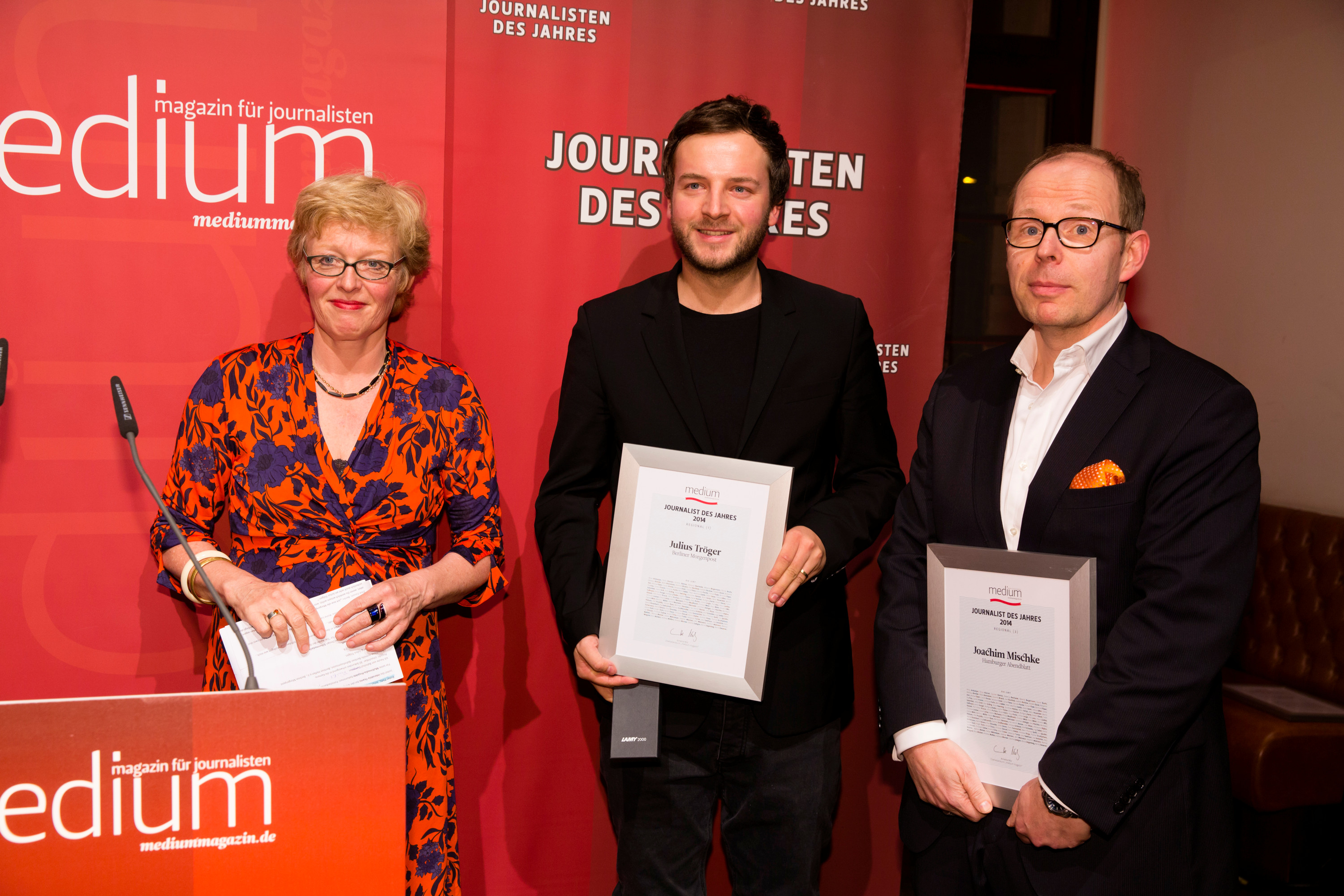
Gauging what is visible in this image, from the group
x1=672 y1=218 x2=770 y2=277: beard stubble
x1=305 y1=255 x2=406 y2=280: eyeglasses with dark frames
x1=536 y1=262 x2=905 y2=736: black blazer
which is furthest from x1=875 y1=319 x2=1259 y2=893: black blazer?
x1=305 y1=255 x2=406 y2=280: eyeglasses with dark frames

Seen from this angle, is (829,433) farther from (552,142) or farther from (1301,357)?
(1301,357)

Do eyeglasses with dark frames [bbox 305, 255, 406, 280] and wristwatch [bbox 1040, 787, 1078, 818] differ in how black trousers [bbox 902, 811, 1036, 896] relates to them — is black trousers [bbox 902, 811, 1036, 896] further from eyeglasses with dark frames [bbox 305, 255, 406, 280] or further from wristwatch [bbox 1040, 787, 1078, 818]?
eyeglasses with dark frames [bbox 305, 255, 406, 280]

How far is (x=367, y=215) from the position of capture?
2033mm

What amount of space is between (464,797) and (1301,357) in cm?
374

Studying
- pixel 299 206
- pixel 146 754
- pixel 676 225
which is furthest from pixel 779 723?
pixel 299 206

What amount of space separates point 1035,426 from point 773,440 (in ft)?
1.81

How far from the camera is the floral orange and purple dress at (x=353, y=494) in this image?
200cm

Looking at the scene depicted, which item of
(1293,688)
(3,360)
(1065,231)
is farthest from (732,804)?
(1293,688)

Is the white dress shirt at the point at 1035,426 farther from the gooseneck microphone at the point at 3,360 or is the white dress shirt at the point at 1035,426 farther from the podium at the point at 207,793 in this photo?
the gooseneck microphone at the point at 3,360

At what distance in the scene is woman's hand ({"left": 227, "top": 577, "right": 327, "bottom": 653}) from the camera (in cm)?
173

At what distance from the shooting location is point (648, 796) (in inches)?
82.4

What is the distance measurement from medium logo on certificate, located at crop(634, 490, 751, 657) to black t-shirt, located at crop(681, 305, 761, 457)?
9.8 inches

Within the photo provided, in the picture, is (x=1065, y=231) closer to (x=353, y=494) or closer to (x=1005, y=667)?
(x=1005, y=667)

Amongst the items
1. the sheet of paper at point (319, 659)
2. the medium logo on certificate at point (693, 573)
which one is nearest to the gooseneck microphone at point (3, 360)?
the sheet of paper at point (319, 659)
